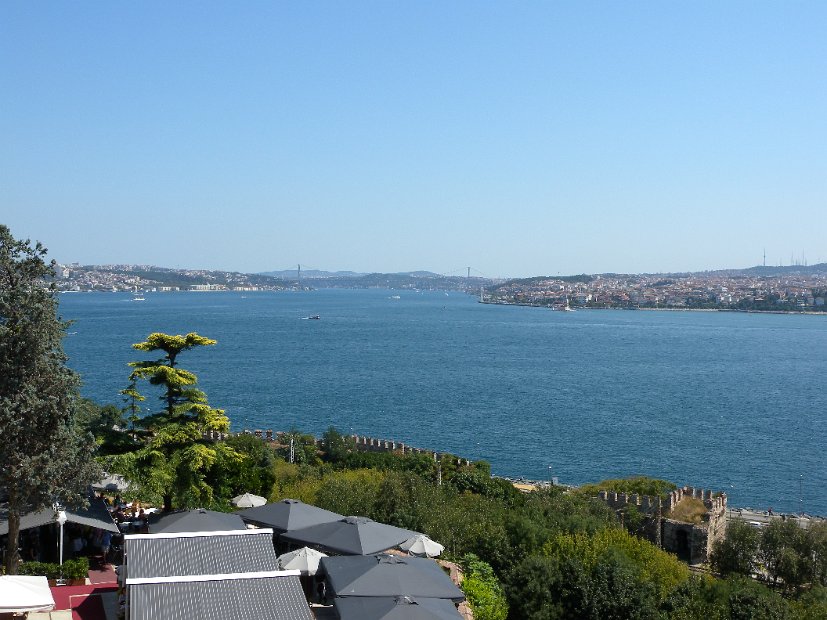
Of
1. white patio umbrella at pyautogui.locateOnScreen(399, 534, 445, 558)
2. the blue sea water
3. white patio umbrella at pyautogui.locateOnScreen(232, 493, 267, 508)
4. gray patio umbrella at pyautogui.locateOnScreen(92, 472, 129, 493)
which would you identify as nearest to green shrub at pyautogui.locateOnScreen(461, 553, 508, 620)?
white patio umbrella at pyautogui.locateOnScreen(399, 534, 445, 558)

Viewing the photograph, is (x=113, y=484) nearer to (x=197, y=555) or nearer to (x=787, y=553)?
(x=197, y=555)

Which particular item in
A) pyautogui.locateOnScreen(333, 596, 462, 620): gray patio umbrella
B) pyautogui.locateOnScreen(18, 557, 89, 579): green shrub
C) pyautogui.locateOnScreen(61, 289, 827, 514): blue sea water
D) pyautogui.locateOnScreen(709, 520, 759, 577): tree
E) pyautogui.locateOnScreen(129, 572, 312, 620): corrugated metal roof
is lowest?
pyautogui.locateOnScreen(61, 289, 827, 514): blue sea water

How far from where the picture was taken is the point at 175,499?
16.2 metres

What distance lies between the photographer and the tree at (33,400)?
13.0m

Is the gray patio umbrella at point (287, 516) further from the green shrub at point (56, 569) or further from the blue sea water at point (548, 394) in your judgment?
the blue sea water at point (548, 394)

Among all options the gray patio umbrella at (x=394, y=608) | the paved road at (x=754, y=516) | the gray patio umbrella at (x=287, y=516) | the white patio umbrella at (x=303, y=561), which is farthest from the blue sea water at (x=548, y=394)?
the gray patio umbrella at (x=394, y=608)

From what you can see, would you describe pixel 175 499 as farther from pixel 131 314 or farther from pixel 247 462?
pixel 131 314

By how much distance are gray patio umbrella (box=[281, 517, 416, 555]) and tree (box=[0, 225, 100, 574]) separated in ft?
12.8

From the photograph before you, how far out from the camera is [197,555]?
11.2m

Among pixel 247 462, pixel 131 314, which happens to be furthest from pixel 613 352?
pixel 131 314

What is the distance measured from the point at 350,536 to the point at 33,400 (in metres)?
5.76

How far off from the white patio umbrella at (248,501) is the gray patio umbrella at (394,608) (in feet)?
26.3

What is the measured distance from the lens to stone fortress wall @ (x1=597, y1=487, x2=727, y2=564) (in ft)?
84.2

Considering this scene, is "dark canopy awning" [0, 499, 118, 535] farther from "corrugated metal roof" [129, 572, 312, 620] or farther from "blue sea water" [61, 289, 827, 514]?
"blue sea water" [61, 289, 827, 514]
